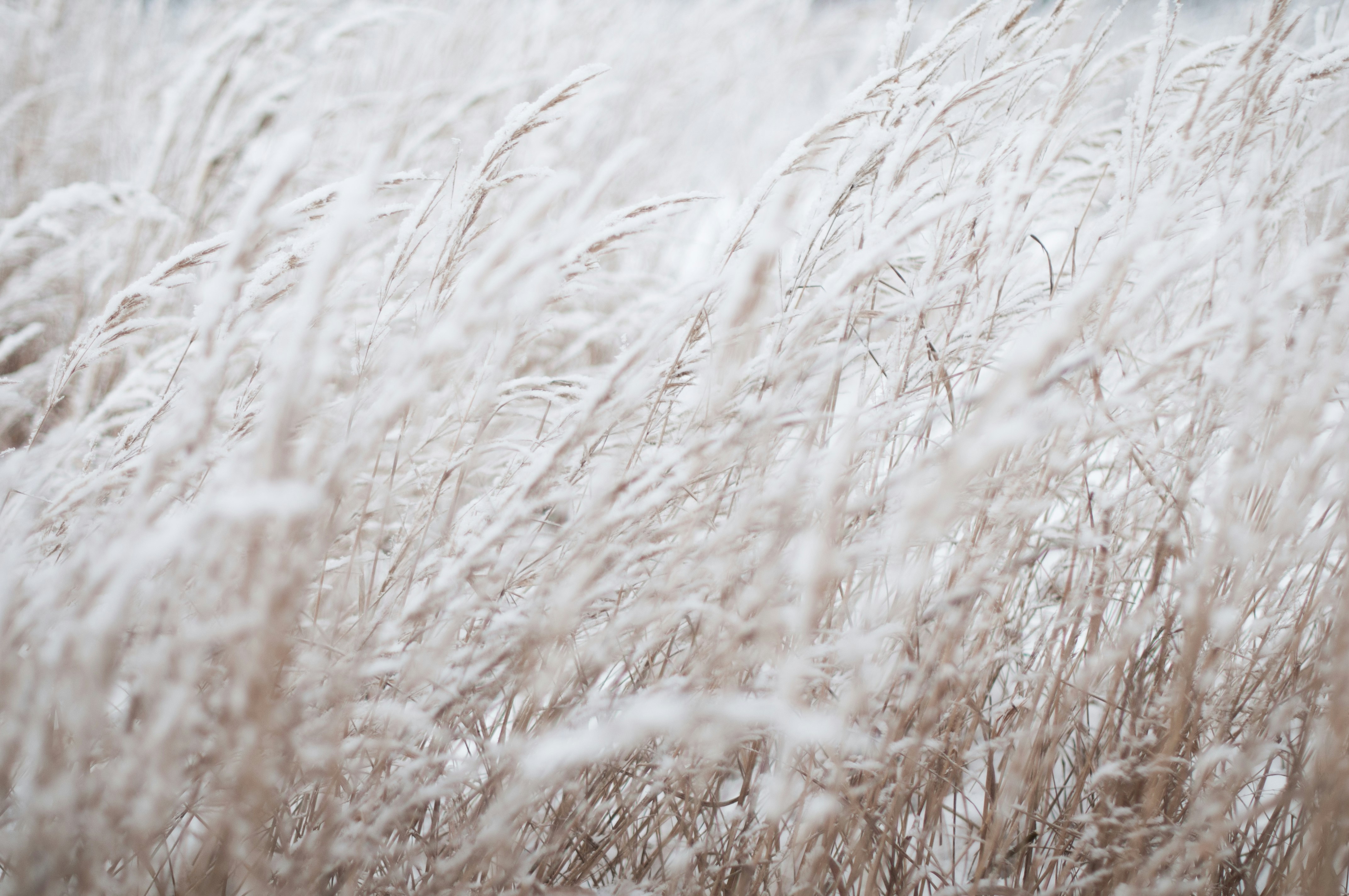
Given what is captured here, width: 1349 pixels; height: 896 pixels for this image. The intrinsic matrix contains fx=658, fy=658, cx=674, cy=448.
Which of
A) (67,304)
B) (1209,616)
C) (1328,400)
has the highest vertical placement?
(67,304)

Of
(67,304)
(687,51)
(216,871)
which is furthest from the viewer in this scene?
(687,51)

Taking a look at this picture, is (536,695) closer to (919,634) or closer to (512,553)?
(512,553)

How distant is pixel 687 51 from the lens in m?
3.17

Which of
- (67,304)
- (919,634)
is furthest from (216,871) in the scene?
(67,304)

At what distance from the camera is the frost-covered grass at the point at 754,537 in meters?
0.59

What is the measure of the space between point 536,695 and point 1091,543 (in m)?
0.67

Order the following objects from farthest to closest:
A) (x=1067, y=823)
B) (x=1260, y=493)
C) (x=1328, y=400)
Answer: (x=1260, y=493)
(x=1067, y=823)
(x=1328, y=400)

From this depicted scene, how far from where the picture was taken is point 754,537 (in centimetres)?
89

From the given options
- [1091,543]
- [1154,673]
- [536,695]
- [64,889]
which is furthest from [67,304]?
[1154,673]

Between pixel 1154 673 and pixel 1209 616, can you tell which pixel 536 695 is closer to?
pixel 1209 616

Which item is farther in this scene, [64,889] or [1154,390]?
[1154,390]

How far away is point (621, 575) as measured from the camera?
2.64 feet

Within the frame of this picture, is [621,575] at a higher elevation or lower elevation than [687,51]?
lower

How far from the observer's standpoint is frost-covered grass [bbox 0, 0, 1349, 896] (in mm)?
592
